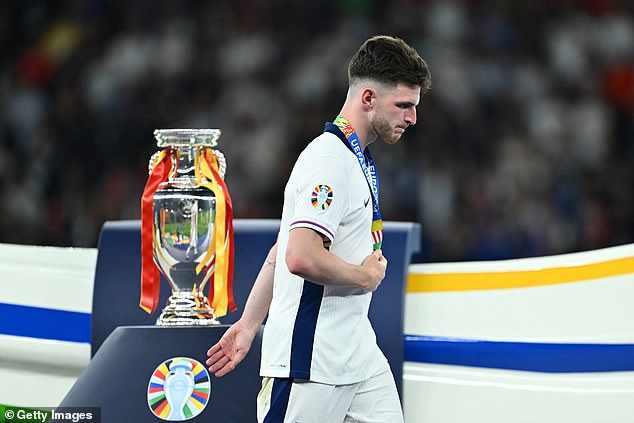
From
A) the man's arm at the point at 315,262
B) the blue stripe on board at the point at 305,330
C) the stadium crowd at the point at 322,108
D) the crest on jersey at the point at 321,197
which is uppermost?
the stadium crowd at the point at 322,108

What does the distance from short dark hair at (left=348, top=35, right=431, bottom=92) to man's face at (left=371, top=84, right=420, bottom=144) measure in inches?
0.8

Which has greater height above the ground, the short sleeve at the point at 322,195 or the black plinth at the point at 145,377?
the short sleeve at the point at 322,195

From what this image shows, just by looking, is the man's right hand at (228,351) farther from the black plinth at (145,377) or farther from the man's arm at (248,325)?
the black plinth at (145,377)

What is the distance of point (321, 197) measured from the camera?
225 centimetres

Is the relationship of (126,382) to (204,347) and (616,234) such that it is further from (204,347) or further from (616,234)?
(616,234)

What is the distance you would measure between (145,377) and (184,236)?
1.33ft

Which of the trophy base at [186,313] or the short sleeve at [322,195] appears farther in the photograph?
the trophy base at [186,313]

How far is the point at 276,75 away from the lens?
6.59m

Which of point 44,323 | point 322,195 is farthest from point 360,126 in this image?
point 44,323

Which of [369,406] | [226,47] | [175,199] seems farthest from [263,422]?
[226,47]

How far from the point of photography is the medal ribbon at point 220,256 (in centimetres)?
309

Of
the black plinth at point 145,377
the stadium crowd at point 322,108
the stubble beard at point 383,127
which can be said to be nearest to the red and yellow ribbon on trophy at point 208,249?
the black plinth at point 145,377

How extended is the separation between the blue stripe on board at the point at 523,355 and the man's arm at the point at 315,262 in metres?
0.91

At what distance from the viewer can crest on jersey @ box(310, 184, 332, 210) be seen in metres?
2.25
